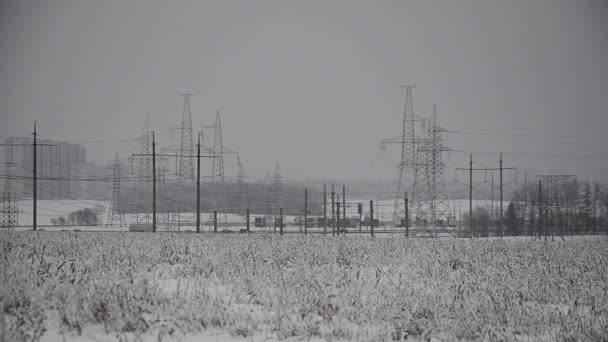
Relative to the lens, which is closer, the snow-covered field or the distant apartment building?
the snow-covered field

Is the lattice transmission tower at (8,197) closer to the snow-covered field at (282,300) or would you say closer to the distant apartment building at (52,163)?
the distant apartment building at (52,163)

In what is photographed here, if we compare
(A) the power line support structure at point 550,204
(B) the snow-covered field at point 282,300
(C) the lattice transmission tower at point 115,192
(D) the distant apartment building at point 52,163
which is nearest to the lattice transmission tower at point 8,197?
(D) the distant apartment building at point 52,163

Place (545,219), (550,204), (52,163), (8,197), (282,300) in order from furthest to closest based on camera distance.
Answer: (550,204) → (52,163) → (8,197) → (545,219) → (282,300)

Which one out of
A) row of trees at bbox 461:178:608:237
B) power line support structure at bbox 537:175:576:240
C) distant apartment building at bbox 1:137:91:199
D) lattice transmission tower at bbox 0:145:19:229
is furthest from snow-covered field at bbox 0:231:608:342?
lattice transmission tower at bbox 0:145:19:229

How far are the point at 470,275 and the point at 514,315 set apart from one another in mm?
2996

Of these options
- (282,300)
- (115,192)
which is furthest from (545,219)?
(115,192)

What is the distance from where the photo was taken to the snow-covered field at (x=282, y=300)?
6.90 metres

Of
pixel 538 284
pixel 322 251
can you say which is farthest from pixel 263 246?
pixel 538 284

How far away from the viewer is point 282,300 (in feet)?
26.8

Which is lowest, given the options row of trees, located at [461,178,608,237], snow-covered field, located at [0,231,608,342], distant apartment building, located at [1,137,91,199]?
row of trees, located at [461,178,608,237]

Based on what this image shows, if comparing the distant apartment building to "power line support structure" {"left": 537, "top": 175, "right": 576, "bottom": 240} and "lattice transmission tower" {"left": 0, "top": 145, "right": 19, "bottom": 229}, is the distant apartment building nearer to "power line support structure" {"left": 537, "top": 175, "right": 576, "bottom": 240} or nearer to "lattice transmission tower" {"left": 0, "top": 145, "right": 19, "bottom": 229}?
"lattice transmission tower" {"left": 0, "top": 145, "right": 19, "bottom": 229}

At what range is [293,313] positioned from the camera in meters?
7.77

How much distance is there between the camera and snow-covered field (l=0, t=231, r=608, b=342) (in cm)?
690

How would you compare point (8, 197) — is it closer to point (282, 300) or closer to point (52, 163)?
point (52, 163)
